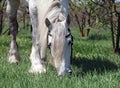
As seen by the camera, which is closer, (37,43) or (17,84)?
(17,84)

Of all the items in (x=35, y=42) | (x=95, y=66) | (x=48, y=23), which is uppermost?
(x=48, y=23)

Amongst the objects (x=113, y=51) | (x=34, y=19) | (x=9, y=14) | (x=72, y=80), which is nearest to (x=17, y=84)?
(x=72, y=80)

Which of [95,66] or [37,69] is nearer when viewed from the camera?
[37,69]

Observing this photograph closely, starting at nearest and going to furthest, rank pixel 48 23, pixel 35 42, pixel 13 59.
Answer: pixel 48 23 → pixel 35 42 → pixel 13 59

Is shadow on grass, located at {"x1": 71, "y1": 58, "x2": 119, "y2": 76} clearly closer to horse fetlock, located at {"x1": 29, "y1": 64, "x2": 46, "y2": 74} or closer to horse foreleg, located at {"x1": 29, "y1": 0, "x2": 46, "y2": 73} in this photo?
horse fetlock, located at {"x1": 29, "y1": 64, "x2": 46, "y2": 74}

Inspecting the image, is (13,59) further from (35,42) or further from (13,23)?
(35,42)

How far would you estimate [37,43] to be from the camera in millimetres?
6172

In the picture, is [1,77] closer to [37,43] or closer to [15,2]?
[37,43]

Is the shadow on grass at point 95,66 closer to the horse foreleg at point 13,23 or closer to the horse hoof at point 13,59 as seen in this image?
the horse hoof at point 13,59

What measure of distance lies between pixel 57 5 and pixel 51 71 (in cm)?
95

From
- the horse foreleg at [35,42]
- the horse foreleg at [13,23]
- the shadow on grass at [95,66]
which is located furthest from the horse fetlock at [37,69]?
the horse foreleg at [13,23]

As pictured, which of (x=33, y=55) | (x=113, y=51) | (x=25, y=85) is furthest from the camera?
(x=113, y=51)

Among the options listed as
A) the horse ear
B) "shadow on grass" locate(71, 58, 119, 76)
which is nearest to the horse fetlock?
"shadow on grass" locate(71, 58, 119, 76)

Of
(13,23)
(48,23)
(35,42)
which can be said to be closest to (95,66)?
(35,42)
